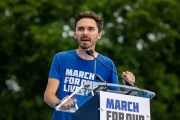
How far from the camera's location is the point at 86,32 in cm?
665

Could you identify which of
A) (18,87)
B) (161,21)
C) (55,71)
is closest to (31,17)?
(18,87)

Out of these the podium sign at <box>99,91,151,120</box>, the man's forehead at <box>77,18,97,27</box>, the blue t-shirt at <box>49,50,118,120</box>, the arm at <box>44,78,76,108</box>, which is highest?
the man's forehead at <box>77,18,97,27</box>

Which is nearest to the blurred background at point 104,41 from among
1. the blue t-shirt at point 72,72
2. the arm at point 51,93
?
the blue t-shirt at point 72,72

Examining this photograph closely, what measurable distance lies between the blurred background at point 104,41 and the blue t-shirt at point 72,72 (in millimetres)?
15635

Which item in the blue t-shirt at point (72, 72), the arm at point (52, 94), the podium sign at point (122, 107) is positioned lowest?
the podium sign at point (122, 107)

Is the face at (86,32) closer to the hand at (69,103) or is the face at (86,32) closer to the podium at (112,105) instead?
the podium at (112,105)

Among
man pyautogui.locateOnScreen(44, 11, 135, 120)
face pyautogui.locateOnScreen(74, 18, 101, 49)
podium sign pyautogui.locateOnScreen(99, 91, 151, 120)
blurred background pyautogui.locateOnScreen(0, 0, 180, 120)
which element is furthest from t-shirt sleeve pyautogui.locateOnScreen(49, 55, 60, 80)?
blurred background pyautogui.locateOnScreen(0, 0, 180, 120)

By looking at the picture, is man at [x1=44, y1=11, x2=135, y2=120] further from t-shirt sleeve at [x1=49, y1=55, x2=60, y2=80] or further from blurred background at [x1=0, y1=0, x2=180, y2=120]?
blurred background at [x1=0, y1=0, x2=180, y2=120]

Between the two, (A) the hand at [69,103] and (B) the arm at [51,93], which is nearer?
(A) the hand at [69,103]

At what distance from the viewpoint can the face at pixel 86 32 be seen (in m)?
6.65

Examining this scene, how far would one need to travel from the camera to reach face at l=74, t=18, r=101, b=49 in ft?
21.8

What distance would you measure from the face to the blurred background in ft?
52.1

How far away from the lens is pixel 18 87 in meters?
25.2

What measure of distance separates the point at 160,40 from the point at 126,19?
141cm
